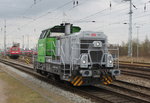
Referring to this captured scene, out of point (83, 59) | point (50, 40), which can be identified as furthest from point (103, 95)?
point (50, 40)

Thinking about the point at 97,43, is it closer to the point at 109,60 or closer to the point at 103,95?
the point at 109,60

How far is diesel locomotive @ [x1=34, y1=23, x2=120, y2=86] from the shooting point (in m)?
9.41

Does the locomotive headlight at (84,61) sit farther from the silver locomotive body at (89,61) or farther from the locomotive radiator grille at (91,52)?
the locomotive radiator grille at (91,52)

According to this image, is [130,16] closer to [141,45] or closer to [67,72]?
[141,45]

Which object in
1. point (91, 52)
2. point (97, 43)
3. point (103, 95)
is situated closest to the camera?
point (103, 95)

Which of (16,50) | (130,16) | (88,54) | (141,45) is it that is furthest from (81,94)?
(141,45)

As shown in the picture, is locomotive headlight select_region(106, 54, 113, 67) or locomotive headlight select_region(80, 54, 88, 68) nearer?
locomotive headlight select_region(80, 54, 88, 68)

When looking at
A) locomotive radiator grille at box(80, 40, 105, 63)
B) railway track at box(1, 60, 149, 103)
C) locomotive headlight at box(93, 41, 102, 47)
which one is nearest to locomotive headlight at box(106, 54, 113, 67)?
locomotive radiator grille at box(80, 40, 105, 63)

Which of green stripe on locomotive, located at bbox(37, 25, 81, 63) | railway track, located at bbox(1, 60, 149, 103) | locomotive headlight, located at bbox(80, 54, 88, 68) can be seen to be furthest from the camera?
green stripe on locomotive, located at bbox(37, 25, 81, 63)

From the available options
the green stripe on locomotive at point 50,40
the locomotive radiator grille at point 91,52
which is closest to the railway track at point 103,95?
the locomotive radiator grille at point 91,52

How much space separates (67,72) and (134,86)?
372cm

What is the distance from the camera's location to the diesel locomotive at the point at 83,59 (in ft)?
30.9

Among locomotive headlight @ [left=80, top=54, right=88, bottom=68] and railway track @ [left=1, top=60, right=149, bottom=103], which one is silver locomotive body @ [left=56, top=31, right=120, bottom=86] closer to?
locomotive headlight @ [left=80, top=54, right=88, bottom=68]

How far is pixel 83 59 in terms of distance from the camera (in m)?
9.35
